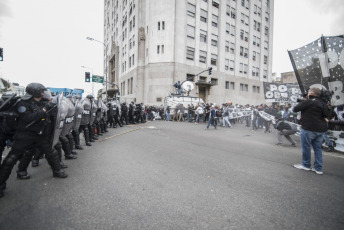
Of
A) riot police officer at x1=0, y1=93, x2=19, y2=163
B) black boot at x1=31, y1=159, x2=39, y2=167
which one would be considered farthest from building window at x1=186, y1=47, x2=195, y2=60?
riot police officer at x1=0, y1=93, x2=19, y2=163

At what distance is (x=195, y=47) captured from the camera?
97.7 feet

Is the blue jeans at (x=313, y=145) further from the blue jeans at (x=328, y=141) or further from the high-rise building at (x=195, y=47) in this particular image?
the high-rise building at (x=195, y=47)

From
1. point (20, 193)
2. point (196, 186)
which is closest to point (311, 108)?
point (196, 186)

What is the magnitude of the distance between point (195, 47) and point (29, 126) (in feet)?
98.3

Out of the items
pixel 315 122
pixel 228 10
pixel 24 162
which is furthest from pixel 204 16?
pixel 24 162

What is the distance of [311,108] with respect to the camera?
391cm

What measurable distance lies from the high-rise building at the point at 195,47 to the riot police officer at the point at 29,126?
22.1 meters

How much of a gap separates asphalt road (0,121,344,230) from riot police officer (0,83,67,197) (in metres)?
0.48

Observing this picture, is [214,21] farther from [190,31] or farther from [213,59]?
[213,59]

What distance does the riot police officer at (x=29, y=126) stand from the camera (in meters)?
Answer: 2.75

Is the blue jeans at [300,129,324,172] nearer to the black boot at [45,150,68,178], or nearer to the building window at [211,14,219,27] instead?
the black boot at [45,150,68,178]

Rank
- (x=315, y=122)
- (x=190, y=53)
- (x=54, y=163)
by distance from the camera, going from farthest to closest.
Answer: (x=190, y=53) < (x=315, y=122) < (x=54, y=163)

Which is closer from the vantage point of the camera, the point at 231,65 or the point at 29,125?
the point at 29,125

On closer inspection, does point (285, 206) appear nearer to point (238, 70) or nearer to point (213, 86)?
point (213, 86)
